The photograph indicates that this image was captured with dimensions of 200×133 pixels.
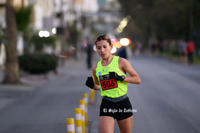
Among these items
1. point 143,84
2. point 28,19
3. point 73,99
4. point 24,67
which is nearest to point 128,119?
point 73,99

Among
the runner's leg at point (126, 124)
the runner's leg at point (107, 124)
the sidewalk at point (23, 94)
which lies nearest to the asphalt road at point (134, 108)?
the sidewalk at point (23, 94)

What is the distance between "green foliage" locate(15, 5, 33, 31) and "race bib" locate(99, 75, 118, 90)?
45.3ft

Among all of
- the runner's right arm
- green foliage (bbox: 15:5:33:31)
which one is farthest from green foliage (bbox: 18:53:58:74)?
the runner's right arm

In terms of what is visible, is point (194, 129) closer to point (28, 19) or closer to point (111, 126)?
point (111, 126)

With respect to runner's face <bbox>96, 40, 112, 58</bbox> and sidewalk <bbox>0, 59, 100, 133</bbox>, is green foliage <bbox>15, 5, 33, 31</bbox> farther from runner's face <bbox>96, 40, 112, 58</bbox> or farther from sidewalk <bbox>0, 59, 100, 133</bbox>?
runner's face <bbox>96, 40, 112, 58</bbox>

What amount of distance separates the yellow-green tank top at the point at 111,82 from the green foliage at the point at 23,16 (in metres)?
13.8

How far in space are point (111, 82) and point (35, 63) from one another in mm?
15423

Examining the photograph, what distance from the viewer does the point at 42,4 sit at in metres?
43.3

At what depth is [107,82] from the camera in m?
4.52

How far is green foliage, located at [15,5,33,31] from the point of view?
1767 cm

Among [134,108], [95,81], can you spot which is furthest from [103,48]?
[134,108]

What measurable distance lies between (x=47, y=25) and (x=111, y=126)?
17.2 m

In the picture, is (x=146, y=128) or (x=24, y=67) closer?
(x=146, y=128)

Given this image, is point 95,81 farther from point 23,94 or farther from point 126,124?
point 23,94
